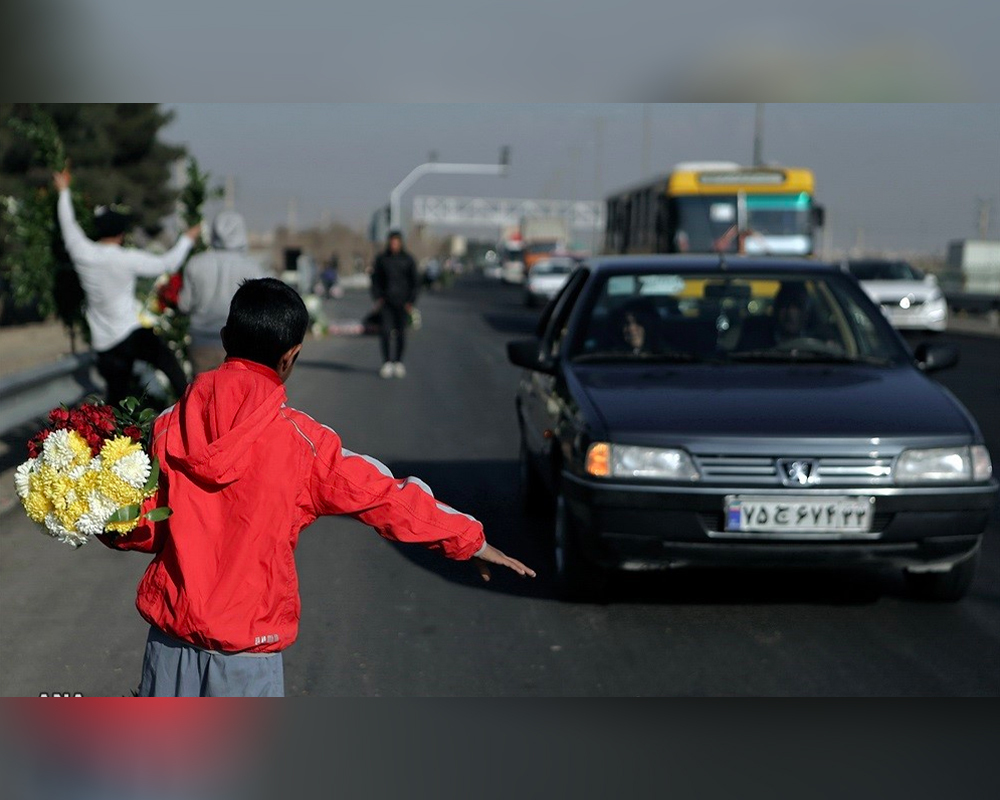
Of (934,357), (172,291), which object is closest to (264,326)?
(934,357)

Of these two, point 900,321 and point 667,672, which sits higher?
point 667,672

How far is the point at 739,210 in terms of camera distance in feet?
81.8

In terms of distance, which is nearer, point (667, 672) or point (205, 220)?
point (667, 672)

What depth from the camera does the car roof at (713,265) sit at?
772 centimetres

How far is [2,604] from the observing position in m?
6.50

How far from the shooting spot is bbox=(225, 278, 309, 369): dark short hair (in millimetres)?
3244

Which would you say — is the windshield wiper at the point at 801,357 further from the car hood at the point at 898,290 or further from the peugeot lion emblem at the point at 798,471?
the car hood at the point at 898,290

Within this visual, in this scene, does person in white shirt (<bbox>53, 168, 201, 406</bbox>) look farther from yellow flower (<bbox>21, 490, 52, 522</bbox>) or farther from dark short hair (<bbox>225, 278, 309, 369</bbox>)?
dark short hair (<bbox>225, 278, 309, 369</bbox>)

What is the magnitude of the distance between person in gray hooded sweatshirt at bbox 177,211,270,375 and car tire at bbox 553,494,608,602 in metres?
3.16

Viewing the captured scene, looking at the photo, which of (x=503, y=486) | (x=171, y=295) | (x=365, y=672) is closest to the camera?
(x=365, y=672)

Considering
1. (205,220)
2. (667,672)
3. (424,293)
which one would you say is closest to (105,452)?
(667,672)

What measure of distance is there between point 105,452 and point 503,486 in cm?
657

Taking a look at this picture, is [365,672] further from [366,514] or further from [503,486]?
[503,486]

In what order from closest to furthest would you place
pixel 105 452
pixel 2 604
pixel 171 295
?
pixel 105 452 < pixel 2 604 < pixel 171 295
